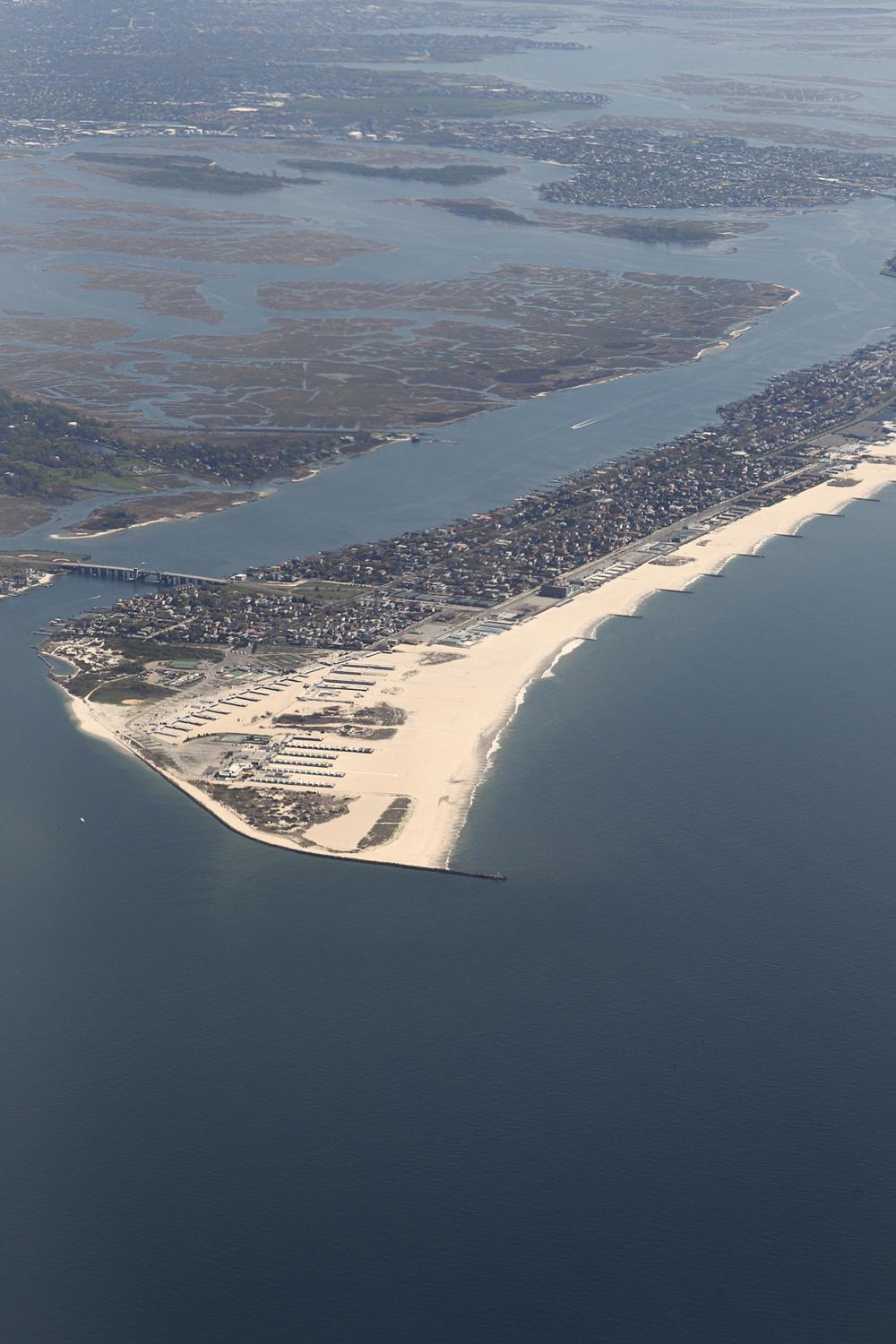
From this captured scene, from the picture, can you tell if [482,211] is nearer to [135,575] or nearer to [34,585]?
[135,575]

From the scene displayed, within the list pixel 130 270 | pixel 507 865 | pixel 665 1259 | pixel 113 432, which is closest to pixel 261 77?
pixel 130 270

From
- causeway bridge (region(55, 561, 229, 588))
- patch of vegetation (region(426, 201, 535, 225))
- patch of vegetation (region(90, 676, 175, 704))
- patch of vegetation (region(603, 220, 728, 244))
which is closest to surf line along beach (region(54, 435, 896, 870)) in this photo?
patch of vegetation (region(90, 676, 175, 704))

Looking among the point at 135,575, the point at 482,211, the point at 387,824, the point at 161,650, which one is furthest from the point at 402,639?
the point at 482,211

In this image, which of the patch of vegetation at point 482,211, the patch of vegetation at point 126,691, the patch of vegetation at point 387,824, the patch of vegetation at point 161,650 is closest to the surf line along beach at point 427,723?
the patch of vegetation at point 387,824

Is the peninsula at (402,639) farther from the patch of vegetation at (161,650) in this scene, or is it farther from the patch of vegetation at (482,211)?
the patch of vegetation at (482,211)

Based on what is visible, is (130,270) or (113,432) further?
(130,270)

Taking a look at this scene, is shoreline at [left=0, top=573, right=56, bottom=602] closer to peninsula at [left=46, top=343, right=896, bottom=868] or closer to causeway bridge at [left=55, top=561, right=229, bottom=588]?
causeway bridge at [left=55, top=561, right=229, bottom=588]

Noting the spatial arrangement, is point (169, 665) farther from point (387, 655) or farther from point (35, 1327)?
point (35, 1327)
